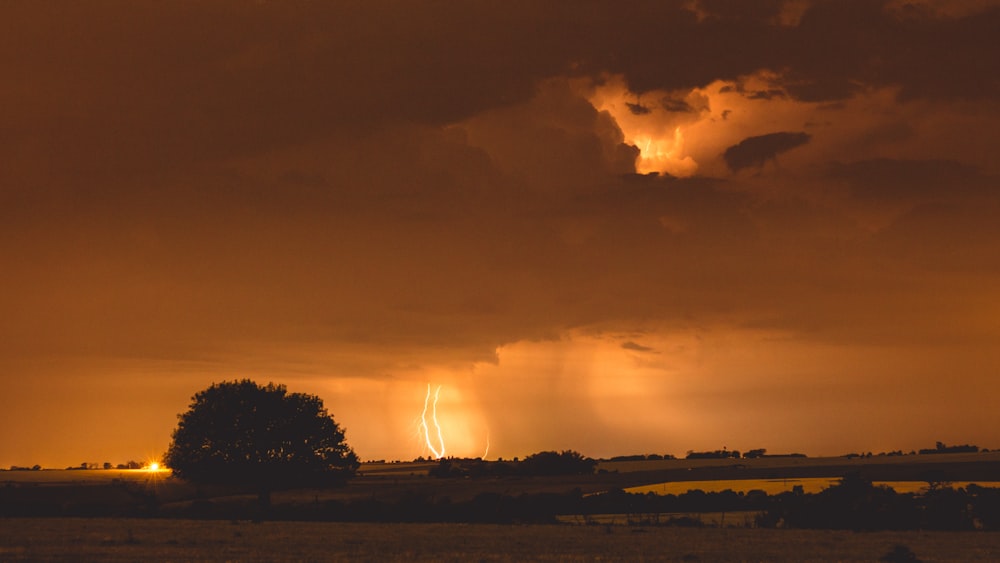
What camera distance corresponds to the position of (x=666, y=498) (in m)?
87.2

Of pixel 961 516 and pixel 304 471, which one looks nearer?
pixel 961 516

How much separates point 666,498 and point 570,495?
326 inches

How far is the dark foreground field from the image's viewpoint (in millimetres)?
43656

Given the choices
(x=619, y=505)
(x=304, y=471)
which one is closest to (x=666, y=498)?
(x=619, y=505)

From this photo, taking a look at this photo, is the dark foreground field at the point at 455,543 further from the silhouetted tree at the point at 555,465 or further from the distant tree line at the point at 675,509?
the silhouetted tree at the point at 555,465

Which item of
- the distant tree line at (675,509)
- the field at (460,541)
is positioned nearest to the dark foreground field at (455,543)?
the field at (460,541)

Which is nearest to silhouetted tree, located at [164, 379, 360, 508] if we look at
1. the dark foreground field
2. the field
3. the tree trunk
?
the tree trunk

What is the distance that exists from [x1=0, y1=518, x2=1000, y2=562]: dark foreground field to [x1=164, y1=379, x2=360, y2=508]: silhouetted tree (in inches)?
1059

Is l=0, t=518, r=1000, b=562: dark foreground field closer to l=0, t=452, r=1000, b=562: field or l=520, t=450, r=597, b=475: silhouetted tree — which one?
l=0, t=452, r=1000, b=562: field

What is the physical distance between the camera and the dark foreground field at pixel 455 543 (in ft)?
143

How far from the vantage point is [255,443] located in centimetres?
9644

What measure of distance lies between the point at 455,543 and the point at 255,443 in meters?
49.7

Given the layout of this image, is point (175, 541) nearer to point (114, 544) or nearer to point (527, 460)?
point (114, 544)

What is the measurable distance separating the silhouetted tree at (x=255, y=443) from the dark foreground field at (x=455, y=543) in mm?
26899
